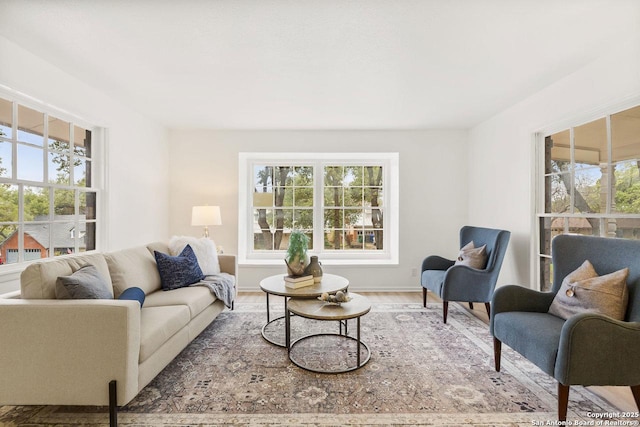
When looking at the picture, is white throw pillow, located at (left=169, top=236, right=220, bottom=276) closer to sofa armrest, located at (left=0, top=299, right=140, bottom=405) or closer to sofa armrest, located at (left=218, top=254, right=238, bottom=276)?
sofa armrest, located at (left=218, top=254, right=238, bottom=276)

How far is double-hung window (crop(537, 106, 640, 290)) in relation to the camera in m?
2.45

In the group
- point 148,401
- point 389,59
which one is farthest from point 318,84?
point 148,401

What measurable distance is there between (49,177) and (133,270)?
117cm

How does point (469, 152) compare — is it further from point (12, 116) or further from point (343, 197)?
point (12, 116)

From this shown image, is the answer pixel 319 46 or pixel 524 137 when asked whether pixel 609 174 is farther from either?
pixel 319 46

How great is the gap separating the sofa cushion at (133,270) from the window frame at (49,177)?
64 centimetres

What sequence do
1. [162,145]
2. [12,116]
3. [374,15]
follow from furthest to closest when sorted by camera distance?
1. [162,145]
2. [12,116]
3. [374,15]

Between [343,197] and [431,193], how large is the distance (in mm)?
1328

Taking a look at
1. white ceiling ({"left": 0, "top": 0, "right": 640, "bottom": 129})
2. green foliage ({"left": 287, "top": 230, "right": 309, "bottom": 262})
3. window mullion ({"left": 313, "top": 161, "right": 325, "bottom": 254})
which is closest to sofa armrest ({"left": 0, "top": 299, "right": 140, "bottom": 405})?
green foliage ({"left": 287, "top": 230, "right": 309, "bottom": 262})

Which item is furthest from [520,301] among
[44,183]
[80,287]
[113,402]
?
[44,183]

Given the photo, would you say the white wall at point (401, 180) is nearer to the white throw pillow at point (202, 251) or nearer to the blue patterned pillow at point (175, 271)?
the white throw pillow at point (202, 251)

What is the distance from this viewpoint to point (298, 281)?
2850 mm

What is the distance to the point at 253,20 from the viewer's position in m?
2.05

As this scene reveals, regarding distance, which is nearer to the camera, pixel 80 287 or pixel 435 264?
pixel 80 287
